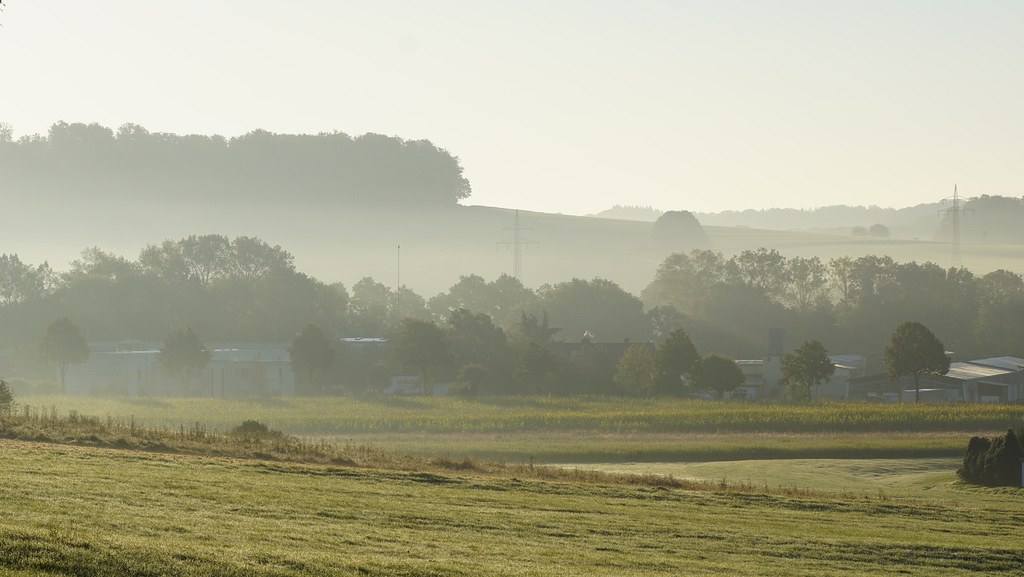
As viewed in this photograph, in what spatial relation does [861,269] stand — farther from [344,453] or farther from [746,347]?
[344,453]

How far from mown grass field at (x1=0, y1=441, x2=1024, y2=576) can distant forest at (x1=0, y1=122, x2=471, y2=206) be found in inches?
6434

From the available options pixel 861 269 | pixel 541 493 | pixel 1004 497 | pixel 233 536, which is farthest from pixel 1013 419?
pixel 861 269

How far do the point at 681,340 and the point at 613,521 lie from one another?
2158 inches

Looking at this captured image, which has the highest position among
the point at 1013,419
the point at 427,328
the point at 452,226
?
the point at 452,226

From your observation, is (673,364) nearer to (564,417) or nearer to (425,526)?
(564,417)

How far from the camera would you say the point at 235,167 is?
191125mm

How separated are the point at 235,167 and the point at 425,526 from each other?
18223 cm

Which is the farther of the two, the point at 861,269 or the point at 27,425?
the point at 861,269

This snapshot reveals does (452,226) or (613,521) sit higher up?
(452,226)

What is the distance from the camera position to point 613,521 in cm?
2120

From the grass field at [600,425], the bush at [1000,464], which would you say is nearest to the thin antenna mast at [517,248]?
the grass field at [600,425]

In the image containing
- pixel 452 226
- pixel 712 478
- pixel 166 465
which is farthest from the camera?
pixel 452 226

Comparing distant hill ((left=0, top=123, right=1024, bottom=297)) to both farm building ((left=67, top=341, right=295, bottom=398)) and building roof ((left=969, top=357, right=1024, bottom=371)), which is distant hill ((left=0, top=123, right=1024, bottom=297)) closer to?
building roof ((left=969, top=357, right=1024, bottom=371))

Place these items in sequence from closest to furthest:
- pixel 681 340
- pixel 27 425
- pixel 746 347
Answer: pixel 27 425 < pixel 681 340 < pixel 746 347
